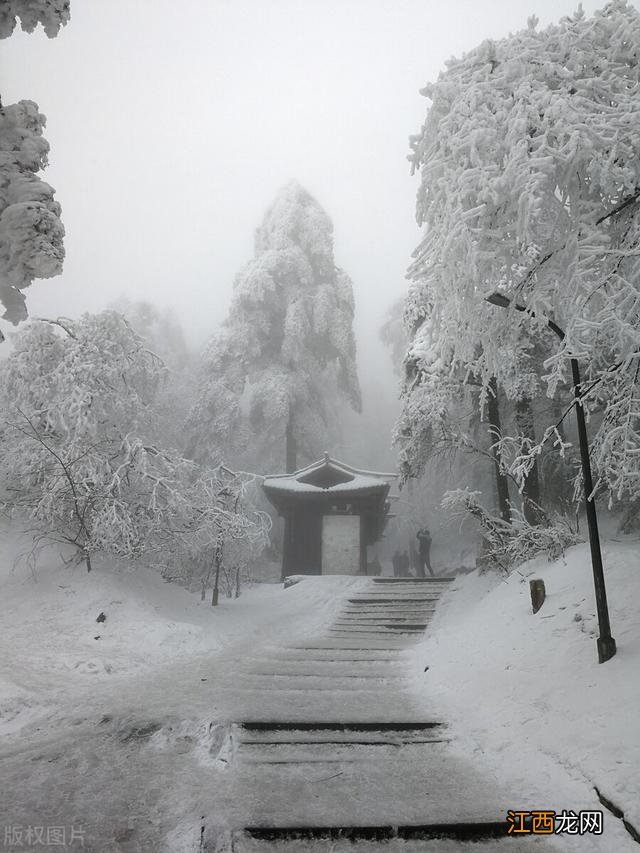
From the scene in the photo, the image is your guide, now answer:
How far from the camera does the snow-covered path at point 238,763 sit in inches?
106

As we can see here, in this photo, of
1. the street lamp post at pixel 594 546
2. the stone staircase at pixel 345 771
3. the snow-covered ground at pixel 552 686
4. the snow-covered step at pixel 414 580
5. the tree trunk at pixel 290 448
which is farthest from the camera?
the tree trunk at pixel 290 448

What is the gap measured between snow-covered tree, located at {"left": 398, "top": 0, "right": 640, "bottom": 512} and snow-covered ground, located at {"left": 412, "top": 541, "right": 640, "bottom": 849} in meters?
1.75

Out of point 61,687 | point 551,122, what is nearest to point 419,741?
point 61,687

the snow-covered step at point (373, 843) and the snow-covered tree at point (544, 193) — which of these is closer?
the snow-covered step at point (373, 843)

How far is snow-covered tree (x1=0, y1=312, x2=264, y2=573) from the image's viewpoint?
8.78 m

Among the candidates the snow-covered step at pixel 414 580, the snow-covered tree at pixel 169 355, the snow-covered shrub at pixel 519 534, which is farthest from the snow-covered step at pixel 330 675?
the snow-covered tree at pixel 169 355

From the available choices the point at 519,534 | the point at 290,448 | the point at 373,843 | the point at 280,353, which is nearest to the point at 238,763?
the point at 373,843

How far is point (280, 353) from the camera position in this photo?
26859 mm

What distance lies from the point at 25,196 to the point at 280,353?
23.5m

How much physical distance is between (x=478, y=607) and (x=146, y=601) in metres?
5.87

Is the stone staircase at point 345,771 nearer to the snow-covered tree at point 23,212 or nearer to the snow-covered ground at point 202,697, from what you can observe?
the snow-covered ground at point 202,697

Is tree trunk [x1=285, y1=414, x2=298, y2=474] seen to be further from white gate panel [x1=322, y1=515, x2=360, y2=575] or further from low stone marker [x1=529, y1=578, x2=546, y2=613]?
low stone marker [x1=529, y1=578, x2=546, y2=613]

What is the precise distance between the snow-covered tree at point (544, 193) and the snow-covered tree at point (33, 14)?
2.99 metres

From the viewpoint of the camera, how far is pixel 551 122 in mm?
3734
